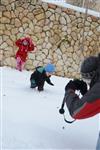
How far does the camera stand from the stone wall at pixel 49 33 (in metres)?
9.30

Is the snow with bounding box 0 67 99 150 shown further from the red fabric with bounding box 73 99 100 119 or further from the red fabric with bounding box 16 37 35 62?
the red fabric with bounding box 16 37 35 62

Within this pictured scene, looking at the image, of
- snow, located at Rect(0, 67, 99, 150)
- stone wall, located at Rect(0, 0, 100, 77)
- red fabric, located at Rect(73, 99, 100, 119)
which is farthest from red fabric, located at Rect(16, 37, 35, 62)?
red fabric, located at Rect(73, 99, 100, 119)

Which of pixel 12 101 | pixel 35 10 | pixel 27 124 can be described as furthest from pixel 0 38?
pixel 27 124

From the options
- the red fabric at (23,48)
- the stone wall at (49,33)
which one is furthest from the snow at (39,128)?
the stone wall at (49,33)

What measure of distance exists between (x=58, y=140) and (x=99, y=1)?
12.2m

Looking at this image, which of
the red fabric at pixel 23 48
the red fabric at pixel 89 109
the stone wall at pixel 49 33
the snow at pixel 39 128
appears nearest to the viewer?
the red fabric at pixel 89 109

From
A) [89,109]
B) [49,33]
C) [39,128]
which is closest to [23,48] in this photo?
[49,33]

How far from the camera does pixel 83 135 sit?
145 inches

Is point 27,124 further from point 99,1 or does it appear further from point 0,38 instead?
point 99,1

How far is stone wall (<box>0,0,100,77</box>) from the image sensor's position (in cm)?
930

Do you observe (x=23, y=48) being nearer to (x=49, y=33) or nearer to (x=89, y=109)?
(x=49, y=33)

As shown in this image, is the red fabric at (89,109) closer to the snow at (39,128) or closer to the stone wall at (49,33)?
the snow at (39,128)

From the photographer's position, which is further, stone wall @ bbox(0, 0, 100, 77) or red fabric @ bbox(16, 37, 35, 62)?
stone wall @ bbox(0, 0, 100, 77)

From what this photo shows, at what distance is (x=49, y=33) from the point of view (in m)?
9.73
